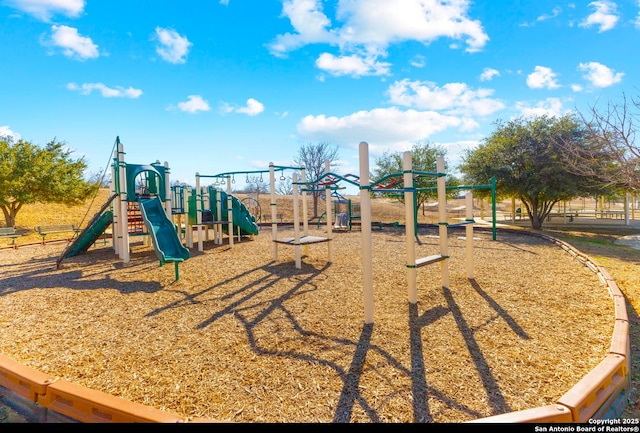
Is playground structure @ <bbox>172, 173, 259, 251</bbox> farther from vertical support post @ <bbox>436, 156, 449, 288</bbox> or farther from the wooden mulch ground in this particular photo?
vertical support post @ <bbox>436, 156, 449, 288</bbox>

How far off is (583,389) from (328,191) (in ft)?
22.1

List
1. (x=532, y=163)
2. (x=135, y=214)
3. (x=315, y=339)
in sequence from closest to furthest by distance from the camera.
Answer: (x=315, y=339) < (x=135, y=214) < (x=532, y=163)

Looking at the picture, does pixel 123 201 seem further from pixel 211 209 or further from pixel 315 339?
pixel 315 339

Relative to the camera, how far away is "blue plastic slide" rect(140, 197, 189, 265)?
759 centimetres

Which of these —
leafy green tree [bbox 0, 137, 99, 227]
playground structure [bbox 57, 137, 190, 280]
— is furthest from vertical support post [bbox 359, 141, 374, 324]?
leafy green tree [bbox 0, 137, 99, 227]

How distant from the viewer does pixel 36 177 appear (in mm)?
17188

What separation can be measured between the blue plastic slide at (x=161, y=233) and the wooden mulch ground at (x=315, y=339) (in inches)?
20.0

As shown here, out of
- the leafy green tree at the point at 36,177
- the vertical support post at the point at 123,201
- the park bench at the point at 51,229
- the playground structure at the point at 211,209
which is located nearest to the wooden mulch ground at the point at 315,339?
the vertical support post at the point at 123,201

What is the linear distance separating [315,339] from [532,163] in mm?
16573

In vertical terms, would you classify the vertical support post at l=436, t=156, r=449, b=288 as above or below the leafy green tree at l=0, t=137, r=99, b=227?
below

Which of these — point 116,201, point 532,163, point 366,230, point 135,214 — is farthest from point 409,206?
point 532,163

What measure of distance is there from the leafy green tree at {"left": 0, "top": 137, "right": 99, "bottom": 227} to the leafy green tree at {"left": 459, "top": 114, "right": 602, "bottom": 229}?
2153 cm
